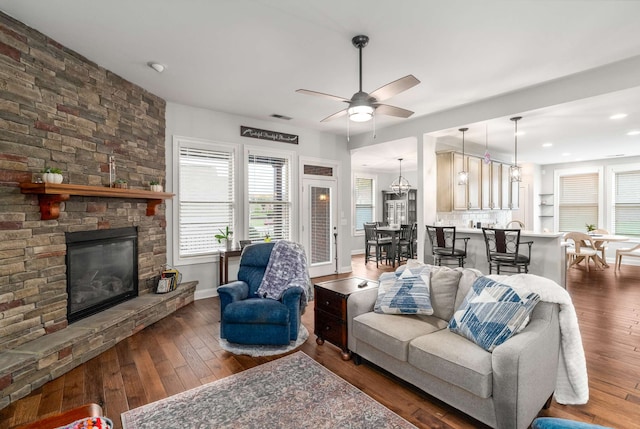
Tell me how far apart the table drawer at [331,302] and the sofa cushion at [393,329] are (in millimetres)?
179

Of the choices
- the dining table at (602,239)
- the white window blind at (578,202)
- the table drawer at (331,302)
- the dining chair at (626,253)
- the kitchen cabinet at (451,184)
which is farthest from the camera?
the white window blind at (578,202)

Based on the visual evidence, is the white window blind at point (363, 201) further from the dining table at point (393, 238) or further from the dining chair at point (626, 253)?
the dining chair at point (626, 253)

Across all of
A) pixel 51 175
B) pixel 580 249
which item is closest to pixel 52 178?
pixel 51 175

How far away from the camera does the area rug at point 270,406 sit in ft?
6.80

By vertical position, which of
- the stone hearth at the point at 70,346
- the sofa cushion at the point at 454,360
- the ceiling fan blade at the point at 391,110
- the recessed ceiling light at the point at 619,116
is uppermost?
the recessed ceiling light at the point at 619,116

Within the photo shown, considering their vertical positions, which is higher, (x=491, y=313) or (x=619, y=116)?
(x=619, y=116)

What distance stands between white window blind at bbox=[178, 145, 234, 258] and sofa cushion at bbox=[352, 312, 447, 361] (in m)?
3.22

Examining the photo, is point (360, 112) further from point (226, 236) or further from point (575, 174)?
point (575, 174)

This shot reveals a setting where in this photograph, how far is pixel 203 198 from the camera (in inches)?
199

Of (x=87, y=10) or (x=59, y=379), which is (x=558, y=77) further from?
(x=59, y=379)

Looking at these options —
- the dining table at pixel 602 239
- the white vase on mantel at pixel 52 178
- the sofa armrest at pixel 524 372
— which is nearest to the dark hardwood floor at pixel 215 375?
the sofa armrest at pixel 524 372

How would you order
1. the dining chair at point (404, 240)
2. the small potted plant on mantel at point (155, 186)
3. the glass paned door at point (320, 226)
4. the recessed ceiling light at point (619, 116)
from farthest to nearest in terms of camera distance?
1. the dining chair at point (404, 240)
2. the glass paned door at point (320, 226)
3. the recessed ceiling light at point (619, 116)
4. the small potted plant on mantel at point (155, 186)

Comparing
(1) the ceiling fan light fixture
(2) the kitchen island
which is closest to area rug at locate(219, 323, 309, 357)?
(1) the ceiling fan light fixture

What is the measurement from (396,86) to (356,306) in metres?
1.97
